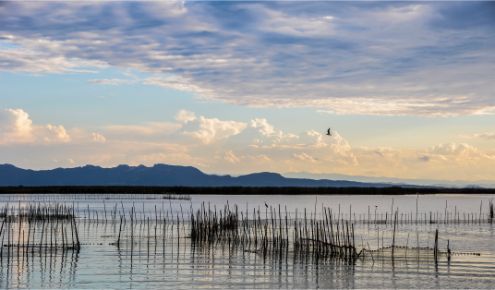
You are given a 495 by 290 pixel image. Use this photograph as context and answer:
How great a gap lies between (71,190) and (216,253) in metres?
80.3

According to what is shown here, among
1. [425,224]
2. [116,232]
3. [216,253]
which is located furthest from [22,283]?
[425,224]

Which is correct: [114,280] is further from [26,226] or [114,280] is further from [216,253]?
[26,226]

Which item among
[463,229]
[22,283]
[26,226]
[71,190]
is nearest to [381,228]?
[463,229]

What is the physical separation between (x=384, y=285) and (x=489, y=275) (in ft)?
11.9

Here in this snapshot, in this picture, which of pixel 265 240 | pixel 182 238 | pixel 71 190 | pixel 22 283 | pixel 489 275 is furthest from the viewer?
pixel 71 190

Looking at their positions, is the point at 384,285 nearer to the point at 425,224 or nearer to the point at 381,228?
the point at 381,228

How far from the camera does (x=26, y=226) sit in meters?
37.5

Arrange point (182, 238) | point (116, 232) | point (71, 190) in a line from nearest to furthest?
1. point (182, 238)
2. point (116, 232)
3. point (71, 190)

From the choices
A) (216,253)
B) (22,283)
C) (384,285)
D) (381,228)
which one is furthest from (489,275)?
(381,228)

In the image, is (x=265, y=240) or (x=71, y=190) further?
(x=71, y=190)

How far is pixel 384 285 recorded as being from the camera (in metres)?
18.8

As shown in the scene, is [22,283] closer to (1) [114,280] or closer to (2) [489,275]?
(1) [114,280]

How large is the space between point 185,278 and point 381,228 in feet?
72.3

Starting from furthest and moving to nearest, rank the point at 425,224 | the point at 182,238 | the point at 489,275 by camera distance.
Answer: the point at 425,224
the point at 182,238
the point at 489,275
